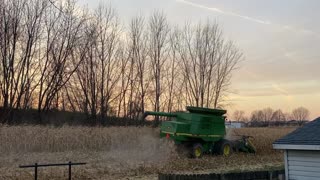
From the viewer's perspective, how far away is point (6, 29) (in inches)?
1172

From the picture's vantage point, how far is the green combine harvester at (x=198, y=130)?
21.4 metres

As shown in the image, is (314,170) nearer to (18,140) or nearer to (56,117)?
(18,140)

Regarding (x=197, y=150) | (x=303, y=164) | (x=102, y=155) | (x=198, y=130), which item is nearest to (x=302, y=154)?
(x=303, y=164)

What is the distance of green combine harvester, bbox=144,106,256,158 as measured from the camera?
21422 mm

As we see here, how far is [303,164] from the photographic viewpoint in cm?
1208

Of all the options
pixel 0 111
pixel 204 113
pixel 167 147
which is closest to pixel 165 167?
pixel 167 147

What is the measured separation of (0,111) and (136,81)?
1529 cm

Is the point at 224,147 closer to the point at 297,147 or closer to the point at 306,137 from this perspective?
the point at 306,137

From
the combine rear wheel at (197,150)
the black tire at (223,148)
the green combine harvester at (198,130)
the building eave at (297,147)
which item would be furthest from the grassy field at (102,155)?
the building eave at (297,147)

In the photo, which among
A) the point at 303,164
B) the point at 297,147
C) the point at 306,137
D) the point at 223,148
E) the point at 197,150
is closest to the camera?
the point at 297,147

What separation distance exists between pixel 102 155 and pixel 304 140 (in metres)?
A: 11.4

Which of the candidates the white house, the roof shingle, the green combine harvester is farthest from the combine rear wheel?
the white house

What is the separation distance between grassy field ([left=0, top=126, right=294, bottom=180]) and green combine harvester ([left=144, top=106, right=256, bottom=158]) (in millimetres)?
621

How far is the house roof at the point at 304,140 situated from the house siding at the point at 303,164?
320 millimetres
